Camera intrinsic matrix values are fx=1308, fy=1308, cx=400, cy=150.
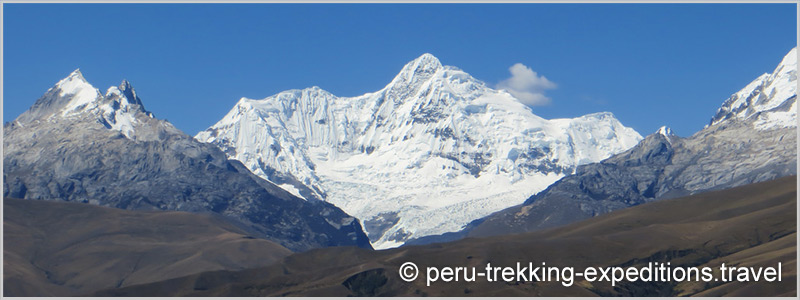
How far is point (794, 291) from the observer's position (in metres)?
200

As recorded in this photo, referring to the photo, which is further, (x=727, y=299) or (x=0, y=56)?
(x=727, y=299)

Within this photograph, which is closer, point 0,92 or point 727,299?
point 0,92

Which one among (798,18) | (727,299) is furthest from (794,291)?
(798,18)

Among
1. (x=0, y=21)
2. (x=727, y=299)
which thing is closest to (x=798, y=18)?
(x=0, y=21)

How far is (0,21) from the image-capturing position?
101 m

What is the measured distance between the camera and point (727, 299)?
198 m

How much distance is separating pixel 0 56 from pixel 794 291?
137516 millimetres

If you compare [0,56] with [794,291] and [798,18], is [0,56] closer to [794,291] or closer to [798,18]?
[798,18]

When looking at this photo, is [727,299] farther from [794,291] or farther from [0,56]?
[0,56]

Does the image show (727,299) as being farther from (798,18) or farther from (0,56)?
(0,56)

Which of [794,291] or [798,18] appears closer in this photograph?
[798,18]

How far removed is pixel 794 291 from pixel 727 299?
1077 centimetres

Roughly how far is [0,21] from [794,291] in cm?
13817

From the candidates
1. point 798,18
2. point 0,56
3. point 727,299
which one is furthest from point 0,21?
point 727,299
